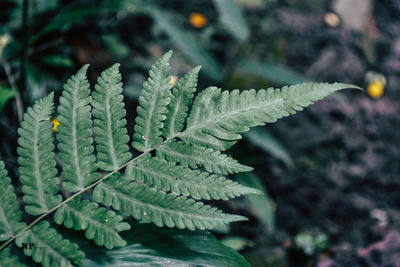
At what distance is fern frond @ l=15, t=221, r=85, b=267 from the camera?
1.77 ft

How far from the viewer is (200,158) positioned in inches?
23.9

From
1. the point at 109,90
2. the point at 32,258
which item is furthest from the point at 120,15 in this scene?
the point at 32,258

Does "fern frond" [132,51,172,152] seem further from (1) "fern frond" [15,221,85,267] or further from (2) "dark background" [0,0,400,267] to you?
(2) "dark background" [0,0,400,267]

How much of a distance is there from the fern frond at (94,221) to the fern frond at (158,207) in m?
0.02

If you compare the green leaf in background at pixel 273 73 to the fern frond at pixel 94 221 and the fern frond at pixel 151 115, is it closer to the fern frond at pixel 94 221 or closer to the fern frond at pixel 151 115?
the fern frond at pixel 151 115

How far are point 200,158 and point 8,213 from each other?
1.09ft

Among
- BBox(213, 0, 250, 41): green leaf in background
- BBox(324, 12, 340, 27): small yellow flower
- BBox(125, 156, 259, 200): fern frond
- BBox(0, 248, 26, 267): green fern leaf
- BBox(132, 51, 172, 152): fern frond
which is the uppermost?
BBox(324, 12, 340, 27): small yellow flower

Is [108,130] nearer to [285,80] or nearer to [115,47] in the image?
[285,80]

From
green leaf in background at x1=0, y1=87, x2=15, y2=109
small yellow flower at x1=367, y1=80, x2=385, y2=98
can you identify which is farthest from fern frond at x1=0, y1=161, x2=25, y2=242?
small yellow flower at x1=367, y1=80, x2=385, y2=98

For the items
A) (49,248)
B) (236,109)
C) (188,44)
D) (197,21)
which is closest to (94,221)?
(49,248)

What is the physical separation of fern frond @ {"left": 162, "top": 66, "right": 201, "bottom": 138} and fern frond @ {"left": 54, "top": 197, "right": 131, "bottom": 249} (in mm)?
172

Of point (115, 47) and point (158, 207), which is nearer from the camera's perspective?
point (158, 207)

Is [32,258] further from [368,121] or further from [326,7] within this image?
[326,7]

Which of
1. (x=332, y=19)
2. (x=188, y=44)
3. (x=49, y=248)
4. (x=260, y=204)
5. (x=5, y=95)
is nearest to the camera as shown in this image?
(x=49, y=248)
